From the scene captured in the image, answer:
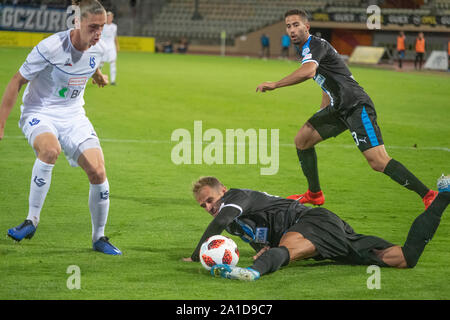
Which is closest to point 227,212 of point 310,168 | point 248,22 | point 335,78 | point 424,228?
point 424,228

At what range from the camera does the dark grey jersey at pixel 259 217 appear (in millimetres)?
5617


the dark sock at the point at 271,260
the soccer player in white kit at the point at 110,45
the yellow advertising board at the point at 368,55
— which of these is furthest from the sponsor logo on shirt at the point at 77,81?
the yellow advertising board at the point at 368,55

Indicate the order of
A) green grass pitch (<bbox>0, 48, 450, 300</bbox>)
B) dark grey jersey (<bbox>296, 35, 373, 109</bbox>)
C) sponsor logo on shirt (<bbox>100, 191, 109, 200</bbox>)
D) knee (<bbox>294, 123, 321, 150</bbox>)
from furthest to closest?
1. knee (<bbox>294, 123, 321, 150</bbox>)
2. dark grey jersey (<bbox>296, 35, 373, 109</bbox>)
3. sponsor logo on shirt (<bbox>100, 191, 109, 200</bbox>)
4. green grass pitch (<bbox>0, 48, 450, 300</bbox>)

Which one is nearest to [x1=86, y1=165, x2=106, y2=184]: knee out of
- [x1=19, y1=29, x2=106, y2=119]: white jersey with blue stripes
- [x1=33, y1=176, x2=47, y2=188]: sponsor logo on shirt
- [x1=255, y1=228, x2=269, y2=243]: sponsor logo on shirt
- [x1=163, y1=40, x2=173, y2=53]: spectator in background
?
[x1=33, y1=176, x2=47, y2=188]: sponsor logo on shirt

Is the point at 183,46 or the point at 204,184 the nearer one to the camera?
the point at 204,184

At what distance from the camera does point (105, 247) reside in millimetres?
6051

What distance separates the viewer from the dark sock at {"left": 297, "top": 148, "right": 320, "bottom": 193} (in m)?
8.21

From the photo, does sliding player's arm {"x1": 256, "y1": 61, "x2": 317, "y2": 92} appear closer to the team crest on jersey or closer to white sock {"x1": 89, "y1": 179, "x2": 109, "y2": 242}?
the team crest on jersey

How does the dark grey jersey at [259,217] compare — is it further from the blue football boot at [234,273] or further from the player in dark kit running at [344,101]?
the player in dark kit running at [344,101]

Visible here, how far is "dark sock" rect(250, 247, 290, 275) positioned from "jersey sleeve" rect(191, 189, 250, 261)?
0.36m

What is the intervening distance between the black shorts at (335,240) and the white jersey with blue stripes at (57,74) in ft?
7.26

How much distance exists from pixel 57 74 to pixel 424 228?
3.25 meters

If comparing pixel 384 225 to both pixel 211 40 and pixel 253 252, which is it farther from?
pixel 211 40

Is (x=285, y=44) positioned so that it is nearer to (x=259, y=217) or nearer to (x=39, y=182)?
(x=39, y=182)
